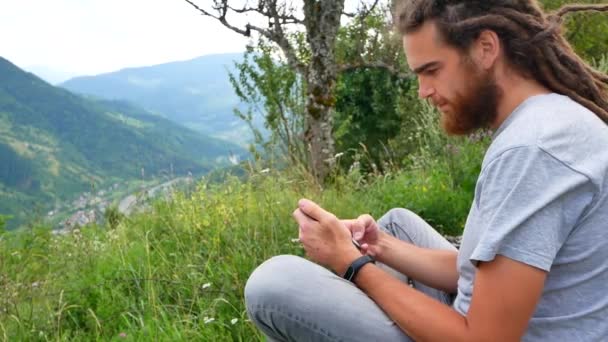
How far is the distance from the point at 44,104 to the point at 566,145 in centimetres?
18212

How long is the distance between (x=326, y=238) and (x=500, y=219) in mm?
593

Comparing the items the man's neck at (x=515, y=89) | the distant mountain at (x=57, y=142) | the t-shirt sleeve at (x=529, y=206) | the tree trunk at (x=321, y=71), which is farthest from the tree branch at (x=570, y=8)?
the distant mountain at (x=57, y=142)

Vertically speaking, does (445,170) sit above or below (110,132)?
above

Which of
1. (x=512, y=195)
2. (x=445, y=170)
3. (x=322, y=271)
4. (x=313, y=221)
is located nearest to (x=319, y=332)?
(x=322, y=271)

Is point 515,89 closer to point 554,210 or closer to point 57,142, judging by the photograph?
point 554,210

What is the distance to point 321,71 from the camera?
26.3 feet

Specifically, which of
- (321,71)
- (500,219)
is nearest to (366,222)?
(500,219)

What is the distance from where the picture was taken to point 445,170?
5.75m

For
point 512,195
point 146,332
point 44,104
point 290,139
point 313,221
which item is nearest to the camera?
point 512,195

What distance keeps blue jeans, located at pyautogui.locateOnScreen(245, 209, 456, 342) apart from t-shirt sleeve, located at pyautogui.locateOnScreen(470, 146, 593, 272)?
39cm

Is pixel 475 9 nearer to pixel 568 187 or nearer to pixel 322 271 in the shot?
pixel 568 187

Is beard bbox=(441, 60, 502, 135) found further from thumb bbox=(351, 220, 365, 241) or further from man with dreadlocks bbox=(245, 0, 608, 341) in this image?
thumb bbox=(351, 220, 365, 241)

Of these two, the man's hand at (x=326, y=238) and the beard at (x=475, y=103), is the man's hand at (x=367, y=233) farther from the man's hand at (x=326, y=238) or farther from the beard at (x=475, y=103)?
the beard at (x=475, y=103)

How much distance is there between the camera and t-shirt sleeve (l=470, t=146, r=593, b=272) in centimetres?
132
